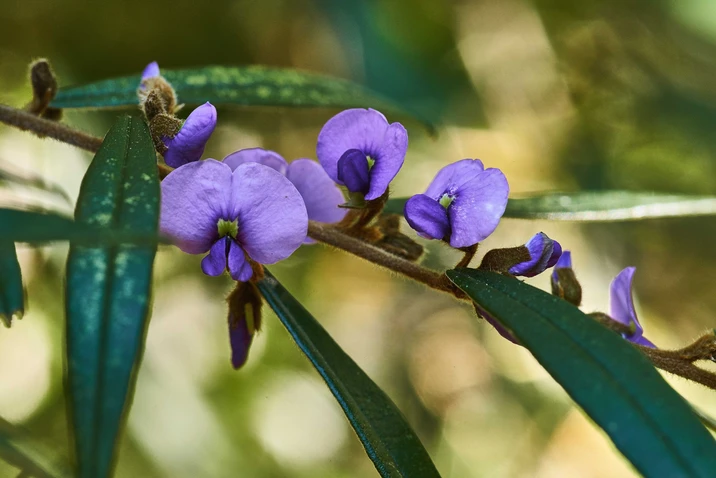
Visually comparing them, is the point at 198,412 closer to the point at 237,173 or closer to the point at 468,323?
the point at 468,323

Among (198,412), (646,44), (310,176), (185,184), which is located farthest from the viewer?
(646,44)

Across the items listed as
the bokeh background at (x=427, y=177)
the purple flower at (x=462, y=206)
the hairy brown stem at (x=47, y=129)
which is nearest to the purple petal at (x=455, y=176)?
the purple flower at (x=462, y=206)

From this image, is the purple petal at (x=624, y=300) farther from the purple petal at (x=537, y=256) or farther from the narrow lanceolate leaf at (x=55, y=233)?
the narrow lanceolate leaf at (x=55, y=233)

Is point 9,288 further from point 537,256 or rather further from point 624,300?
point 624,300

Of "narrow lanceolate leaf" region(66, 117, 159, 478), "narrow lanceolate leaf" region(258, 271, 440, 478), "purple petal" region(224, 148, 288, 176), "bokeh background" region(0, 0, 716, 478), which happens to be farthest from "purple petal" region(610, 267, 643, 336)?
"bokeh background" region(0, 0, 716, 478)

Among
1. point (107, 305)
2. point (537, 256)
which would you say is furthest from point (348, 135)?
point (107, 305)

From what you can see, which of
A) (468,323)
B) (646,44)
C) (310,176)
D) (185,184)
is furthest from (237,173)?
(646,44)
